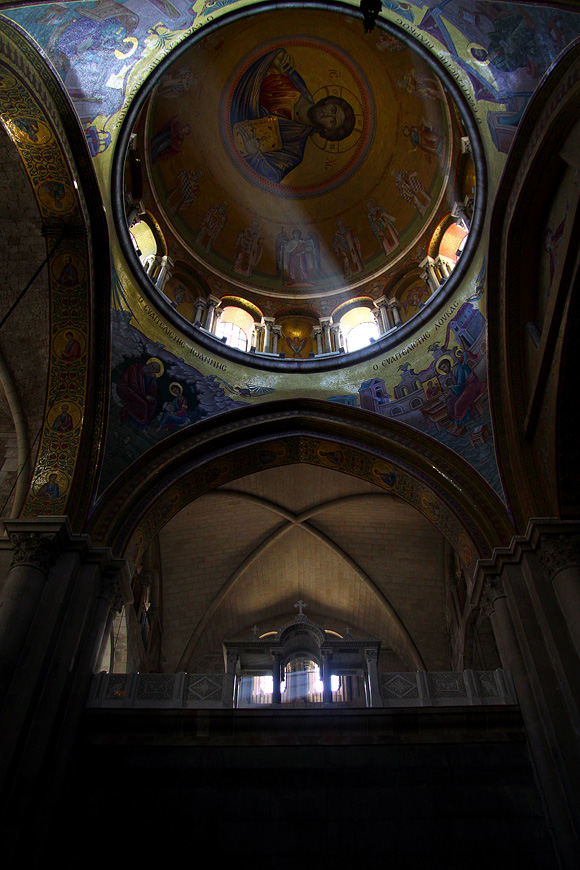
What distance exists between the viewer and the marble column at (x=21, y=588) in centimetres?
784

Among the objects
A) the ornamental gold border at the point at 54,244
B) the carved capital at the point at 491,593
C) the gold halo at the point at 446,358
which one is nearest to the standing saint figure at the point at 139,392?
the ornamental gold border at the point at 54,244

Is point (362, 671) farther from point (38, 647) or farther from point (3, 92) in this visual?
point (3, 92)

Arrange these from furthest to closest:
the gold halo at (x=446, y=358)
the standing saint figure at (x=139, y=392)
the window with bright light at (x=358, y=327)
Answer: the window with bright light at (x=358, y=327), the gold halo at (x=446, y=358), the standing saint figure at (x=139, y=392)

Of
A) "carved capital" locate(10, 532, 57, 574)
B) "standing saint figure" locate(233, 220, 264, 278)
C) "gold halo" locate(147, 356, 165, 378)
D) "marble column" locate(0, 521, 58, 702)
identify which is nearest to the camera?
"marble column" locate(0, 521, 58, 702)

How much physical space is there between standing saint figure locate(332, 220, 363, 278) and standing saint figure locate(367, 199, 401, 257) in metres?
0.55

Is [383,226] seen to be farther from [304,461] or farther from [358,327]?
[304,461]

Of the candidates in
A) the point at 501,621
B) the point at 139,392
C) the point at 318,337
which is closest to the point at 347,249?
the point at 318,337

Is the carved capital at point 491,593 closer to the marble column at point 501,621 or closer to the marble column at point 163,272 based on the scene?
the marble column at point 501,621

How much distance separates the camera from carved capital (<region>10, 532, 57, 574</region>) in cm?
884

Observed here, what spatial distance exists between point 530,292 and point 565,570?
4731 mm

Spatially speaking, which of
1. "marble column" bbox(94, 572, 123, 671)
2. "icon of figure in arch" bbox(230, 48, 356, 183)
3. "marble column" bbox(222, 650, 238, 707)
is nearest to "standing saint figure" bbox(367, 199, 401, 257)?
"icon of figure in arch" bbox(230, 48, 356, 183)

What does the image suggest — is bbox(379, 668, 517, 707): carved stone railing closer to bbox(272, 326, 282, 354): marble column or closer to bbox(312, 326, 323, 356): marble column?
bbox(312, 326, 323, 356): marble column

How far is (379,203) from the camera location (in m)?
15.3

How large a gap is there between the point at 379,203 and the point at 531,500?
8934 mm
